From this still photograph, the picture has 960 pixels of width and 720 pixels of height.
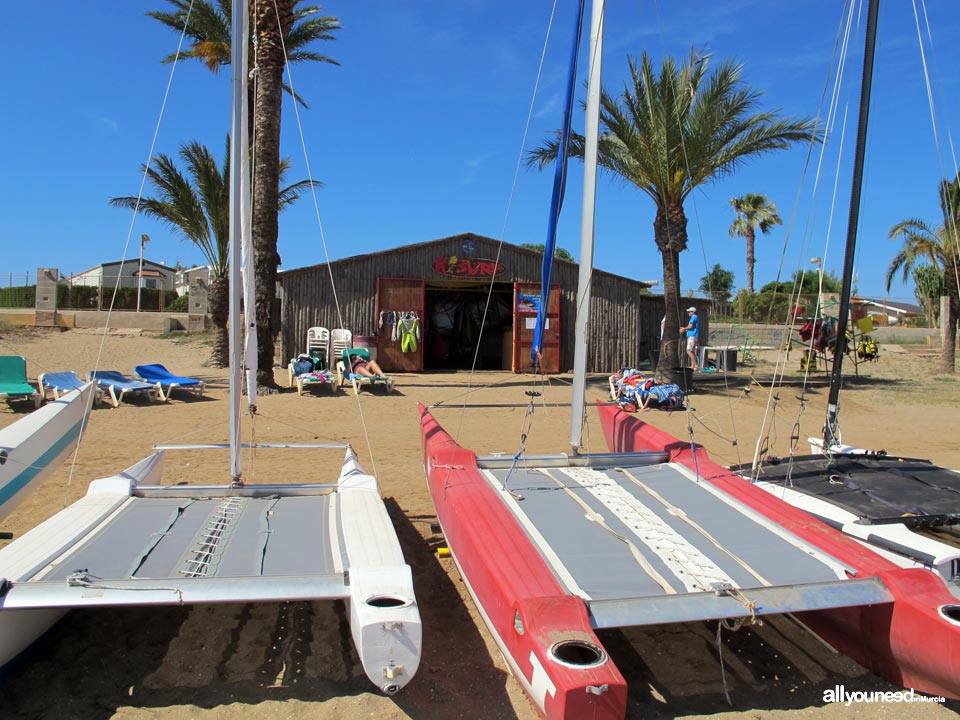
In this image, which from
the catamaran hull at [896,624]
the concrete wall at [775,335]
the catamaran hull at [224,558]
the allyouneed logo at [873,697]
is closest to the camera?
the catamaran hull at [224,558]

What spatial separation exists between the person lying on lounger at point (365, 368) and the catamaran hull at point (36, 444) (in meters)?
6.94

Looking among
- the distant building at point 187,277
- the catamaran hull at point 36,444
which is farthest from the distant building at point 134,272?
the catamaran hull at point 36,444

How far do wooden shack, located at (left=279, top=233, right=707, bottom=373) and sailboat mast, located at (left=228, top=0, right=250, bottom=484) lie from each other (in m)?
10.7

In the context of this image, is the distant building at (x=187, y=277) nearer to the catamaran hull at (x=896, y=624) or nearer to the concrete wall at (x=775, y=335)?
the concrete wall at (x=775, y=335)

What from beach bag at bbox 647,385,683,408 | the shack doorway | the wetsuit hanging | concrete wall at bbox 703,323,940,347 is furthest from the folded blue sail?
concrete wall at bbox 703,323,940,347

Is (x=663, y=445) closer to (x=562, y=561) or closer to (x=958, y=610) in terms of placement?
(x=562, y=561)

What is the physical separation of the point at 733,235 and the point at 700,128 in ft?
117

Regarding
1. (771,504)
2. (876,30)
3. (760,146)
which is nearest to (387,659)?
(771,504)

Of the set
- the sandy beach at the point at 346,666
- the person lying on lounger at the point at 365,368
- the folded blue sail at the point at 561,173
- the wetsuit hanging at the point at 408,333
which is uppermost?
the folded blue sail at the point at 561,173

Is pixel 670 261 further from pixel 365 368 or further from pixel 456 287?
pixel 365 368

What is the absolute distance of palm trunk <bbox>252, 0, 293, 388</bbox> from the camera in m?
12.9

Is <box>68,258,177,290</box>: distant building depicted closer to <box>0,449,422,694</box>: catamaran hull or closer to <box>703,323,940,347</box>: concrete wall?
<box>703,323,940,347</box>: concrete wall

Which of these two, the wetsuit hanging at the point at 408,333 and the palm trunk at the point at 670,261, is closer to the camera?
the palm trunk at the point at 670,261

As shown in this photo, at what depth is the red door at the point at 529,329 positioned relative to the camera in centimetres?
1795
